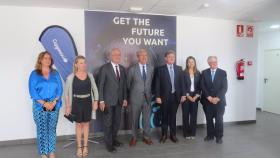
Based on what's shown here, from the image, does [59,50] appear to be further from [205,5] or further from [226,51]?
[226,51]

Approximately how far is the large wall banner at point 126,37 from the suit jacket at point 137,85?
26.8 inches

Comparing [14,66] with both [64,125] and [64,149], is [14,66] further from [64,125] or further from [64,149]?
[64,149]

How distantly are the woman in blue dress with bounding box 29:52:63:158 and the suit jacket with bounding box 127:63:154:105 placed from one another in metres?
1.36

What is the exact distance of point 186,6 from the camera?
4.43 m

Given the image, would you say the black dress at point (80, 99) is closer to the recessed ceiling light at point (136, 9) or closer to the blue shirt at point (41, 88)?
the blue shirt at point (41, 88)

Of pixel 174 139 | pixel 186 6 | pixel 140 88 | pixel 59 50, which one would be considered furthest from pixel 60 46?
pixel 174 139

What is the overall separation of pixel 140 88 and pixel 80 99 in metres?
1.12

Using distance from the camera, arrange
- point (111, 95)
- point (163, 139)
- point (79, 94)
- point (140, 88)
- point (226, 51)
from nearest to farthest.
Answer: point (79, 94)
point (111, 95)
point (140, 88)
point (163, 139)
point (226, 51)

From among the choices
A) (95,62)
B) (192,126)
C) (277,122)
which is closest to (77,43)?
(95,62)

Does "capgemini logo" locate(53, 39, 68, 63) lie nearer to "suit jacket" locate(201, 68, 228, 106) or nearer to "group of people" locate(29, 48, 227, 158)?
"group of people" locate(29, 48, 227, 158)

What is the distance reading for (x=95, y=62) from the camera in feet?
15.5

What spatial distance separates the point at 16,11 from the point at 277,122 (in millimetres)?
6454

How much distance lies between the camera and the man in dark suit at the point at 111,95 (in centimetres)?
396

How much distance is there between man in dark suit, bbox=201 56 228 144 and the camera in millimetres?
4512
